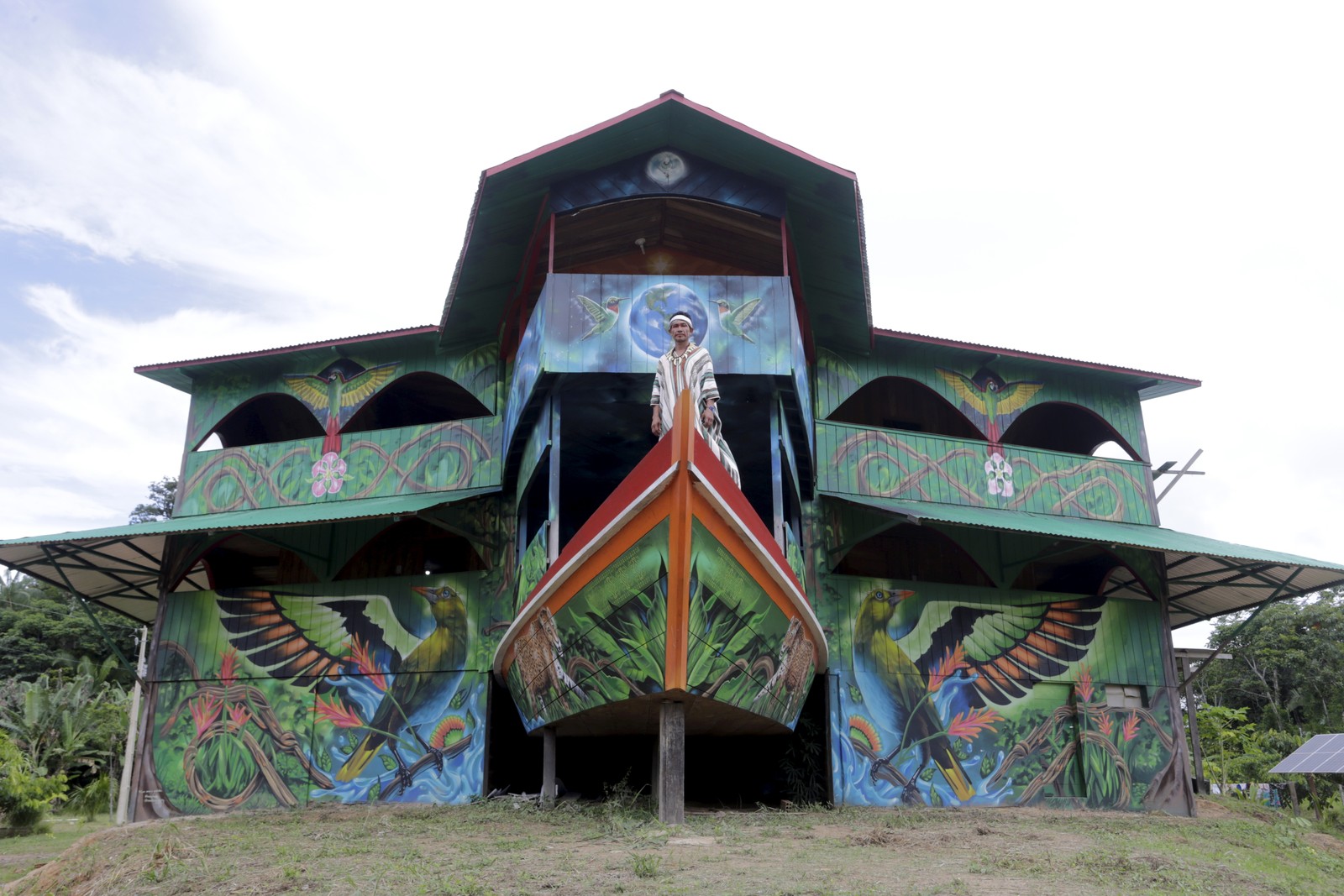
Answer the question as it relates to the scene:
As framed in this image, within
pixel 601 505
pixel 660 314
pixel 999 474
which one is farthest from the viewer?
pixel 999 474

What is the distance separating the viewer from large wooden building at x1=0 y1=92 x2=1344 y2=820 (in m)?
11.5

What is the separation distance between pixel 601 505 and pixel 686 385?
1.96 meters

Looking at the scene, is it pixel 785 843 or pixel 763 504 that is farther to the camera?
pixel 763 504

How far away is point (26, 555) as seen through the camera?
44.5 feet

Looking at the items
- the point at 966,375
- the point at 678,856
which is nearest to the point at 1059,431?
the point at 966,375

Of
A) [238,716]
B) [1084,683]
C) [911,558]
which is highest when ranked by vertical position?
[911,558]

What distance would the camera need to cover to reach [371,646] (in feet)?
46.3

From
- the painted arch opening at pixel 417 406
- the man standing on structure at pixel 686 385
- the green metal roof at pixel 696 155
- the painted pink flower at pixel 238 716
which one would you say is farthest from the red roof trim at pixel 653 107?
the painted pink flower at pixel 238 716

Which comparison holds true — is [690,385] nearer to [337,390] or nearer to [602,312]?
[602,312]

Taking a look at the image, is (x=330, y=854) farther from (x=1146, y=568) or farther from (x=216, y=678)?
(x=1146, y=568)

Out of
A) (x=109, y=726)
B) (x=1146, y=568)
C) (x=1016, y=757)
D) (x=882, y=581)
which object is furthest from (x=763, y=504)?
(x=109, y=726)

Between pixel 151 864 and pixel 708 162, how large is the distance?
8.84 metres

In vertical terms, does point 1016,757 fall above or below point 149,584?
below

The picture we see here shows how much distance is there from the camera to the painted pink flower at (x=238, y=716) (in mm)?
14047
